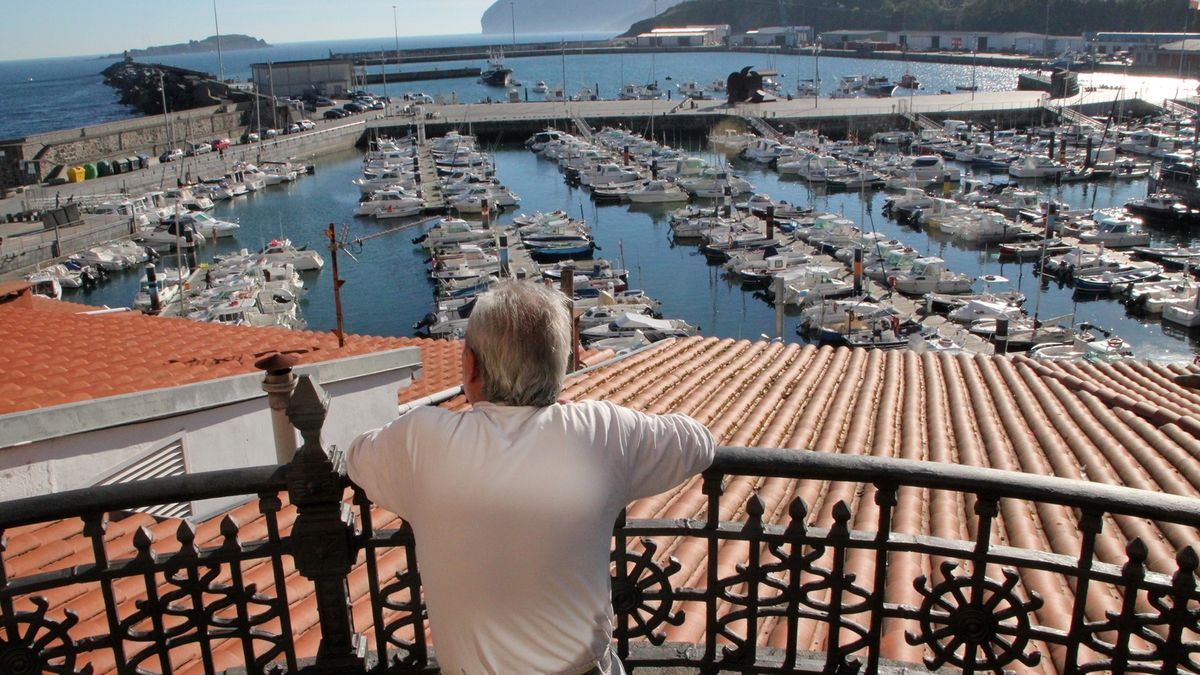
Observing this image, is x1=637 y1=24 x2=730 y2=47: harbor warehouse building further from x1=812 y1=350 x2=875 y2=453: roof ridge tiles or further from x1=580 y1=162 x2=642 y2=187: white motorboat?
x1=812 y1=350 x2=875 y2=453: roof ridge tiles

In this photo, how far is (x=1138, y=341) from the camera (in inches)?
1199

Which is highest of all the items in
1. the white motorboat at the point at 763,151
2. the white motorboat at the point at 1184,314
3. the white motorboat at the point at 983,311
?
the white motorboat at the point at 763,151

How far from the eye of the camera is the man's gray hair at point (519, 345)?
204cm

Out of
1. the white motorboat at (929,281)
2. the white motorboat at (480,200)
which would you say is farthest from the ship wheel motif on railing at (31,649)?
the white motorboat at (480,200)

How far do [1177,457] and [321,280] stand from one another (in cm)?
3518

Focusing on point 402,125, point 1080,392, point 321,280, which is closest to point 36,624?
point 1080,392

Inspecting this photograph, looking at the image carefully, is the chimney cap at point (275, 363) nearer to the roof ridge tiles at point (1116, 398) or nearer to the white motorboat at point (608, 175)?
the roof ridge tiles at point (1116, 398)

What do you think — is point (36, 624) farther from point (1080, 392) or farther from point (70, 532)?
point (1080, 392)

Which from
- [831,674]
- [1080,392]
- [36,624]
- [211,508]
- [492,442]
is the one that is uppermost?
[492,442]

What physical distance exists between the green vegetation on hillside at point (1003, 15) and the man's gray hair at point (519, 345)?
141 m

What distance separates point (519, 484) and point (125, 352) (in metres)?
6.58

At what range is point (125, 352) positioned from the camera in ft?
24.5

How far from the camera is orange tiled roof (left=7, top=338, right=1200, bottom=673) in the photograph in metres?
4.50

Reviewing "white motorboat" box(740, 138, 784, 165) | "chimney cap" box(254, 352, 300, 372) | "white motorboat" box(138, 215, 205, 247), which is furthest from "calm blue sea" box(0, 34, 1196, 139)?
"chimney cap" box(254, 352, 300, 372)
